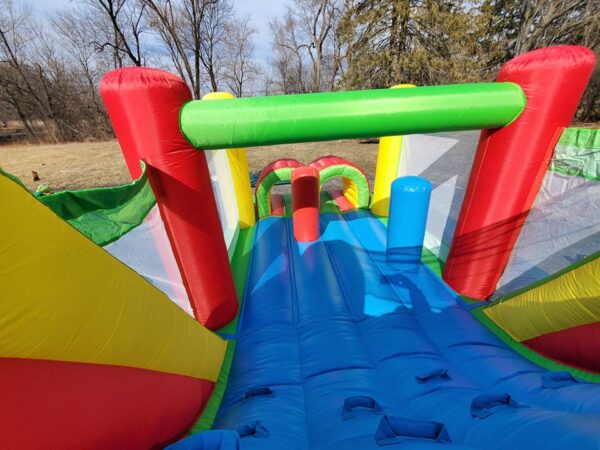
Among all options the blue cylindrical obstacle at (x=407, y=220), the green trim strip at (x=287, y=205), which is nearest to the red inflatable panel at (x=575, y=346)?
the blue cylindrical obstacle at (x=407, y=220)

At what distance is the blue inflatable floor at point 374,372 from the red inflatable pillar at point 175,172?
487mm

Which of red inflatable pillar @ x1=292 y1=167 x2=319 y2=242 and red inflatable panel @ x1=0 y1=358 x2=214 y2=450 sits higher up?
red inflatable panel @ x1=0 y1=358 x2=214 y2=450

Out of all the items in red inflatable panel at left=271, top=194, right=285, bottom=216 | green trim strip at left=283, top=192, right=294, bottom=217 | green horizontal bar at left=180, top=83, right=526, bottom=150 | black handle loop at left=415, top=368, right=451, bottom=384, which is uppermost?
green horizontal bar at left=180, top=83, right=526, bottom=150

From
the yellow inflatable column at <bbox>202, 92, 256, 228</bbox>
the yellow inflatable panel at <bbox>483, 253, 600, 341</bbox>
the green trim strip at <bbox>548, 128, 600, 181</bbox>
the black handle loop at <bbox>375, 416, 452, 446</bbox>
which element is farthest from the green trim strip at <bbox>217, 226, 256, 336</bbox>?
the green trim strip at <bbox>548, 128, 600, 181</bbox>

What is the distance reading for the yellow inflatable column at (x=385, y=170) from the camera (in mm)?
3961

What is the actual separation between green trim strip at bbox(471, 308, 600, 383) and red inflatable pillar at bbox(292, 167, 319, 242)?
1949 millimetres

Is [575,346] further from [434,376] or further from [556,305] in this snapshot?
[434,376]

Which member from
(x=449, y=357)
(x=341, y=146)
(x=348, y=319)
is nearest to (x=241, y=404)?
(x=348, y=319)

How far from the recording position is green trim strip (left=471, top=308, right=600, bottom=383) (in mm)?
1597

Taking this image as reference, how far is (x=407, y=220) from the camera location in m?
2.82

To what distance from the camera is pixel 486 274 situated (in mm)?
2531

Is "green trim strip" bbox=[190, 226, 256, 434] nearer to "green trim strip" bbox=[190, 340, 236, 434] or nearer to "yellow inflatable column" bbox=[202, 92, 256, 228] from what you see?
"green trim strip" bbox=[190, 340, 236, 434]

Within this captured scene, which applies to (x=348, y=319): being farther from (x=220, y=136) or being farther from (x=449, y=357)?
(x=220, y=136)

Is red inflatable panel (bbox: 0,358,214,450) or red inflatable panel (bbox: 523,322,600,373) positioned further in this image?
red inflatable panel (bbox: 523,322,600,373)
